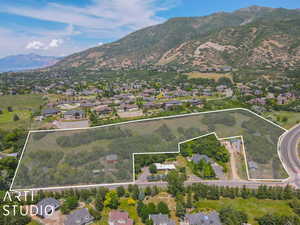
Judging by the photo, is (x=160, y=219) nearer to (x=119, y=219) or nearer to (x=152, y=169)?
(x=119, y=219)

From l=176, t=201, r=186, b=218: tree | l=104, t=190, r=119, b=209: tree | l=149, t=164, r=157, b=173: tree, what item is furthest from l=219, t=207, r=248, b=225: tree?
l=104, t=190, r=119, b=209: tree

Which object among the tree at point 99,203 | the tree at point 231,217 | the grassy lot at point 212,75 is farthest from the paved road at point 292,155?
the grassy lot at point 212,75

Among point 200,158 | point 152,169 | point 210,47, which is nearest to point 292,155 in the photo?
point 200,158

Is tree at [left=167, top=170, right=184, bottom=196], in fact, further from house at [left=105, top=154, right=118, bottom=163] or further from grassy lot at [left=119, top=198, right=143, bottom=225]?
house at [left=105, top=154, right=118, bottom=163]

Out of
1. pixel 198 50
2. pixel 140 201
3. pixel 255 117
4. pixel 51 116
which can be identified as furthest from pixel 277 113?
pixel 198 50

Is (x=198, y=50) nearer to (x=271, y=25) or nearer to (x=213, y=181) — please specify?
(x=271, y=25)
